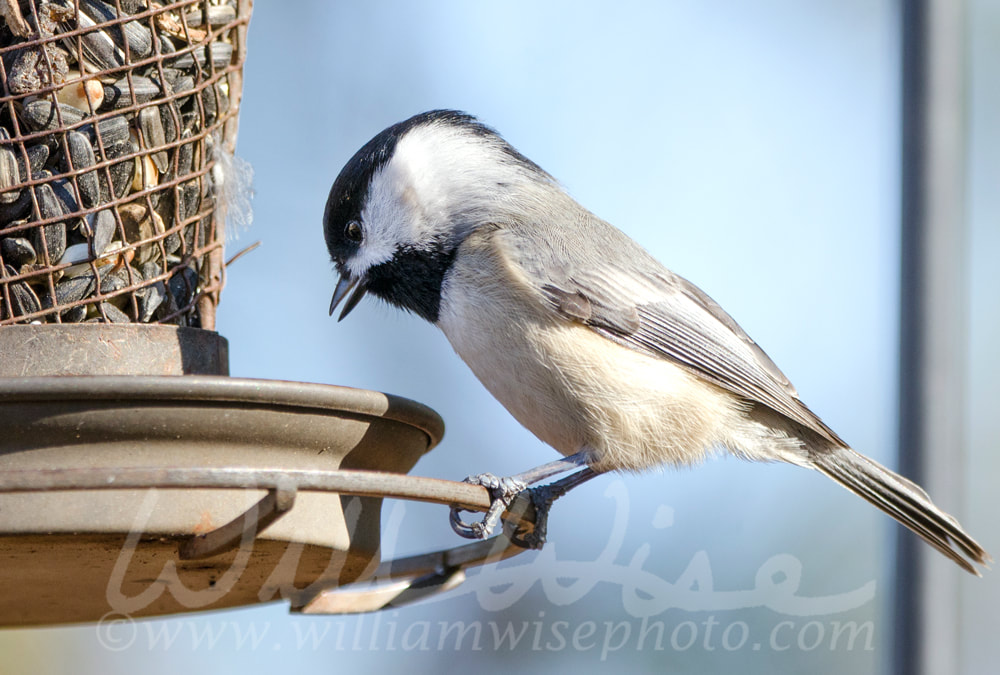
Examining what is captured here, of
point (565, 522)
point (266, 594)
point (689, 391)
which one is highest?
point (689, 391)

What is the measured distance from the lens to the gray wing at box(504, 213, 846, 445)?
1.77 metres

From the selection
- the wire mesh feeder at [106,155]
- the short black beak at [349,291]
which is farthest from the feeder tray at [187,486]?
the short black beak at [349,291]

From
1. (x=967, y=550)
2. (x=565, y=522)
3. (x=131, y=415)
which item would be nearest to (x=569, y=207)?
(x=967, y=550)

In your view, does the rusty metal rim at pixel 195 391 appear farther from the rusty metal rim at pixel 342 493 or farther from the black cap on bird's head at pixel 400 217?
the black cap on bird's head at pixel 400 217

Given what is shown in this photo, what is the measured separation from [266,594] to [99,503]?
0.40 metres

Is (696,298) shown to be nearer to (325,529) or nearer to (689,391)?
(689,391)

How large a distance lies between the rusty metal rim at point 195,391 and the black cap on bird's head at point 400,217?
61 cm

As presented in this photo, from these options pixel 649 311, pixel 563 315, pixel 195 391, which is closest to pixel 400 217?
pixel 563 315

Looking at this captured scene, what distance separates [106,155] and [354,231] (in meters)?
0.48

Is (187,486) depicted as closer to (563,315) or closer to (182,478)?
(182,478)

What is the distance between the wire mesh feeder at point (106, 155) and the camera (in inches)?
56.4

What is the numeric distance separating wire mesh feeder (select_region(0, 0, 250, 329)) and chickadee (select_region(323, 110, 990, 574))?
1.03 ft

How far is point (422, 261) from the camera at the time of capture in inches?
71.7

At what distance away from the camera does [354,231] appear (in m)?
1.85
